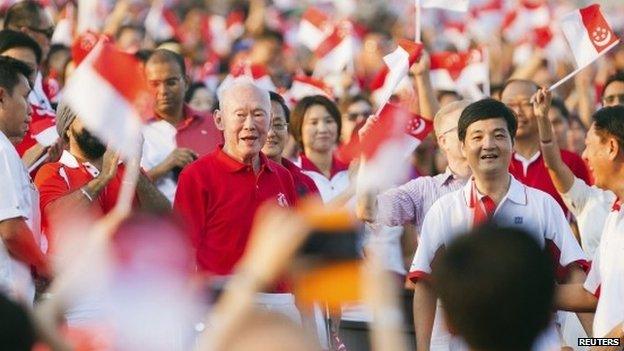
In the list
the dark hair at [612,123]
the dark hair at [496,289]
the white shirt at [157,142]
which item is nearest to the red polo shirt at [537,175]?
the white shirt at [157,142]

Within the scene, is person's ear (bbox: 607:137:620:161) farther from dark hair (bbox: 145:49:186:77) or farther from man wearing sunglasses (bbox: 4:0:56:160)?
man wearing sunglasses (bbox: 4:0:56:160)

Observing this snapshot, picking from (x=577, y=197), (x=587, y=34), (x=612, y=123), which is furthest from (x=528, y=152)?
(x=612, y=123)

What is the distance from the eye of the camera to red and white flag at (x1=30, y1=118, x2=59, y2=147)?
986 centimetres

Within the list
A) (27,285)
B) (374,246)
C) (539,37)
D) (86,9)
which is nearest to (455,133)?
(27,285)

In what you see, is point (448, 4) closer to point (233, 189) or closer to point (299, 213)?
point (233, 189)

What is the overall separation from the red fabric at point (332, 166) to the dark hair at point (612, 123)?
12.5 feet

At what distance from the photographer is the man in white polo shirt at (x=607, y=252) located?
7086 mm

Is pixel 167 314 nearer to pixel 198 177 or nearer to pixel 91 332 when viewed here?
pixel 91 332

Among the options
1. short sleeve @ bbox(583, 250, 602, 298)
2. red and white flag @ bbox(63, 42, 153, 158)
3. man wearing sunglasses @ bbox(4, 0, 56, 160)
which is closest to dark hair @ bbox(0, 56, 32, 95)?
red and white flag @ bbox(63, 42, 153, 158)

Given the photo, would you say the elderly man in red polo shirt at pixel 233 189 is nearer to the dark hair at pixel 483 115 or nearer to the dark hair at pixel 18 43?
the dark hair at pixel 483 115

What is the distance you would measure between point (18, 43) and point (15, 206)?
10.7 ft

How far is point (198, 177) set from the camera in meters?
8.80

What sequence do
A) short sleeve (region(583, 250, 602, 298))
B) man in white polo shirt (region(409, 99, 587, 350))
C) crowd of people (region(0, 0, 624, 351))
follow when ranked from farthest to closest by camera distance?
man in white polo shirt (region(409, 99, 587, 350)) → short sleeve (region(583, 250, 602, 298)) → crowd of people (region(0, 0, 624, 351))

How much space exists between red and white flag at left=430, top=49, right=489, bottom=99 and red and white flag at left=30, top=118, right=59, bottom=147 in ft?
17.7
